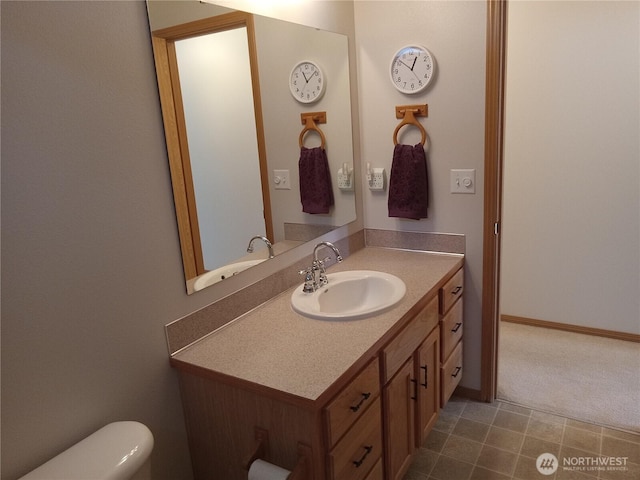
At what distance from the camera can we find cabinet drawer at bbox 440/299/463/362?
6.79ft

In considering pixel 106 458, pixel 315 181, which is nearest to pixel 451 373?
pixel 315 181

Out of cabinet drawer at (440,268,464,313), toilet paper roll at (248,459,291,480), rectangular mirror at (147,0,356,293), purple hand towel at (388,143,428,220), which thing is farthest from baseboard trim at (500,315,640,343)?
toilet paper roll at (248,459,291,480)

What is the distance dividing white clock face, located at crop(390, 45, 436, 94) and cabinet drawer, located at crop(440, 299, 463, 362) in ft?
3.43

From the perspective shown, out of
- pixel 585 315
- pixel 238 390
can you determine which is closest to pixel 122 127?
pixel 238 390

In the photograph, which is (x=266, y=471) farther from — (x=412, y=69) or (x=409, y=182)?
(x=412, y=69)

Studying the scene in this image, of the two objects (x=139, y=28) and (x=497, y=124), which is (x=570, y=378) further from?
(x=139, y=28)

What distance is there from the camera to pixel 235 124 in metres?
1.70

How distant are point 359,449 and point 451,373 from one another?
0.94 m

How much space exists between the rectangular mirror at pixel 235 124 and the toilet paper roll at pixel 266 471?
1.83ft

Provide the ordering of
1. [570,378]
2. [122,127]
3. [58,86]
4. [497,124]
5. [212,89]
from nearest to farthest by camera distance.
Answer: [58,86] < [122,127] < [212,89] < [497,124] < [570,378]

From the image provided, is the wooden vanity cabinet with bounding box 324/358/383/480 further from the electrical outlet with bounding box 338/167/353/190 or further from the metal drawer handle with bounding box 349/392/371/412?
the electrical outlet with bounding box 338/167/353/190

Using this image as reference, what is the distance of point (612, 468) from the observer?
1923 millimetres

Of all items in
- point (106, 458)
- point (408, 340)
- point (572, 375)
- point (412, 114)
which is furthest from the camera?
point (572, 375)

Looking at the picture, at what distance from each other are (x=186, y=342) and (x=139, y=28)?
937 millimetres
